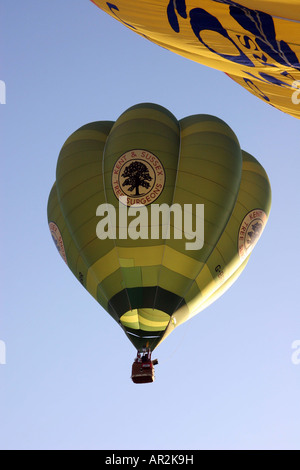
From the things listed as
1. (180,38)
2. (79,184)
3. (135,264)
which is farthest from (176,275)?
(180,38)

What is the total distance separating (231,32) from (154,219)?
3794mm

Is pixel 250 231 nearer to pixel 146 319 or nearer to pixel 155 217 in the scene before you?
pixel 155 217

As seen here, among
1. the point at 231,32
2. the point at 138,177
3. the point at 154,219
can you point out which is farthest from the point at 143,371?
the point at 231,32

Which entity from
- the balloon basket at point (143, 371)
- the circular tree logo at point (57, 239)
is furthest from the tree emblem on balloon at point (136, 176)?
the balloon basket at point (143, 371)

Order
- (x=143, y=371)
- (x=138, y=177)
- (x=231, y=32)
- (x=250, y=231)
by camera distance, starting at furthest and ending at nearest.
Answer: (x=250, y=231) → (x=138, y=177) → (x=143, y=371) → (x=231, y=32)

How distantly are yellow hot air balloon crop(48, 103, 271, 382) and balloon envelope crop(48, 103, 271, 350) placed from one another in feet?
0.05

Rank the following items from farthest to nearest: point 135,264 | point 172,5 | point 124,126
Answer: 1. point 124,126
2. point 135,264
3. point 172,5

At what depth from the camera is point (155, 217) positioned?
9.78 metres

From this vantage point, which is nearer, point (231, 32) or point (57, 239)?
point (231, 32)

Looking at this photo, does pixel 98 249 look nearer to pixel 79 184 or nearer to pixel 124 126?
pixel 79 184

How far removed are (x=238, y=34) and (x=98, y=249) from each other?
4460 mm

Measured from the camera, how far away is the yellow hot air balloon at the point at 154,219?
385 inches

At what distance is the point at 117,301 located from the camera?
9.86 metres

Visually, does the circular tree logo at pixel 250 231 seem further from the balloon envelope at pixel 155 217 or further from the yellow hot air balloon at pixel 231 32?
the yellow hot air balloon at pixel 231 32
